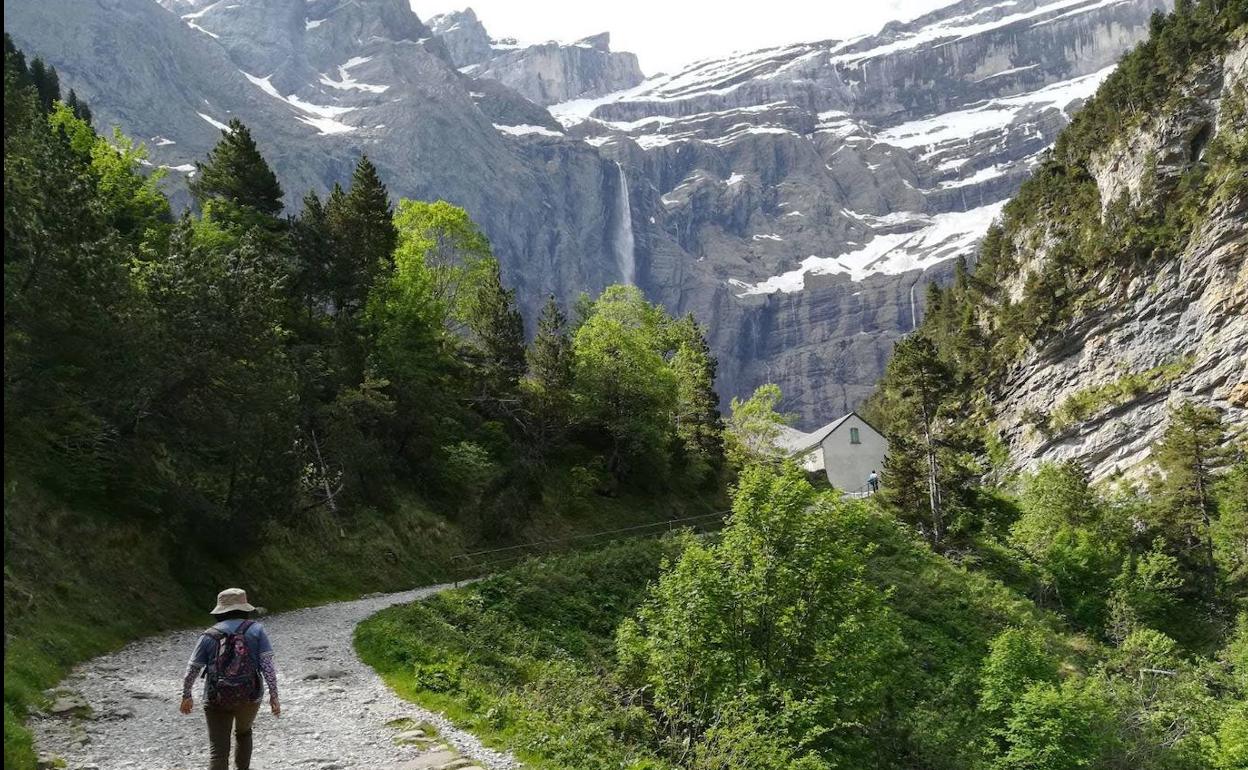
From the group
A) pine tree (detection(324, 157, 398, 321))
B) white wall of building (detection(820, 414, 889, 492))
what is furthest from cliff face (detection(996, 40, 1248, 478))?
pine tree (detection(324, 157, 398, 321))

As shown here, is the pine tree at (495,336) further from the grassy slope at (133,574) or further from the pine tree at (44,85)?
the pine tree at (44,85)

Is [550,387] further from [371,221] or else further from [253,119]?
[253,119]

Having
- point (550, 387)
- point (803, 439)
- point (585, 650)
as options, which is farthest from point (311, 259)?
point (803, 439)

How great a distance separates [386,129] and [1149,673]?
575 ft

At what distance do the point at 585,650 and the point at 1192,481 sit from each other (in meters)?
39.7

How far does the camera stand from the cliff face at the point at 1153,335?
2116 inches

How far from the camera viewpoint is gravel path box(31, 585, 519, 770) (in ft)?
38.7

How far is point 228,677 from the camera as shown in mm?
9125

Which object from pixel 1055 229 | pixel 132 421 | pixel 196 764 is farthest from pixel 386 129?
pixel 196 764

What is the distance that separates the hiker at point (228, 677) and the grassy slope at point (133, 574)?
257 centimetres

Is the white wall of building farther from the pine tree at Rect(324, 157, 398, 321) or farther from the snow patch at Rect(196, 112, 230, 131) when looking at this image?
the snow patch at Rect(196, 112, 230, 131)

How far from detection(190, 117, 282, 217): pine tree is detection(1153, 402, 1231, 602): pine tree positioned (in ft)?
167

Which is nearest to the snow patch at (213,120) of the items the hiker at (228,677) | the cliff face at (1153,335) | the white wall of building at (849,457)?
the white wall of building at (849,457)

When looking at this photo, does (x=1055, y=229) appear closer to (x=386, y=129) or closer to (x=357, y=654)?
(x=357, y=654)
